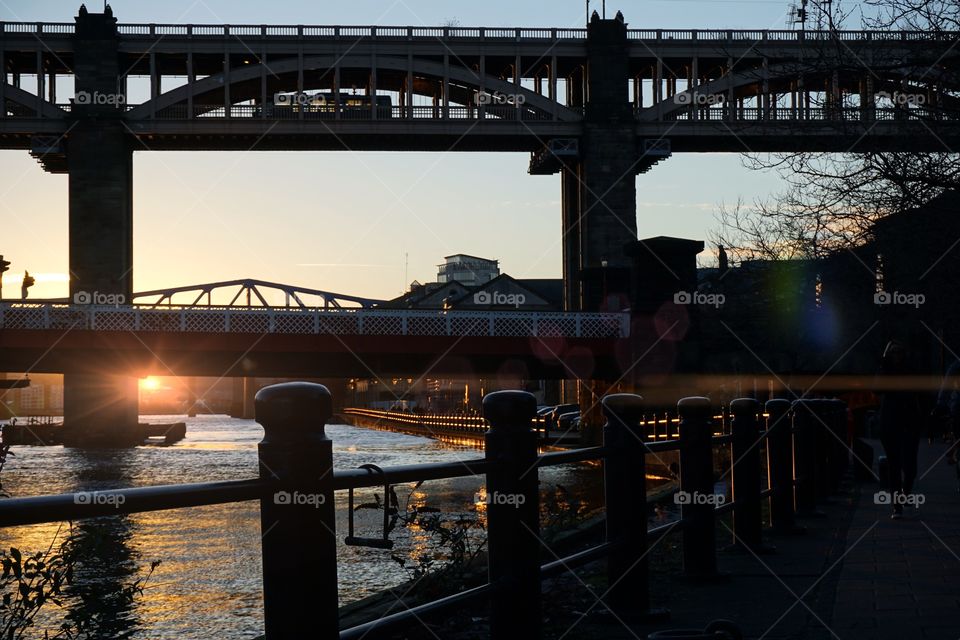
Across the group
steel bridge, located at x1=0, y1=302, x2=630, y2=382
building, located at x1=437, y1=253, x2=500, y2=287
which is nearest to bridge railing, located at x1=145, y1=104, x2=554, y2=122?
steel bridge, located at x1=0, y1=302, x2=630, y2=382

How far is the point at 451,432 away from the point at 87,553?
52511mm

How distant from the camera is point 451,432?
58344mm

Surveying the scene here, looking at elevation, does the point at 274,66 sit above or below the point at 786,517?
above

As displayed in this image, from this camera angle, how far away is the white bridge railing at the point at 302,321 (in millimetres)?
37469

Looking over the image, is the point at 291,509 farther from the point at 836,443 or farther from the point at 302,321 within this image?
the point at 302,321

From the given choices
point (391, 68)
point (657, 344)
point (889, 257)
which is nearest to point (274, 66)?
point (391, 68)

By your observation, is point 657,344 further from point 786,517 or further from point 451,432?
point 451,432

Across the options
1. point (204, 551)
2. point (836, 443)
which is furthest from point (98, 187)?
point (836, 443)

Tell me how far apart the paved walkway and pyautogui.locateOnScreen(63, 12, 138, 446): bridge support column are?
46901 mm

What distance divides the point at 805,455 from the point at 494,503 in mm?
7613

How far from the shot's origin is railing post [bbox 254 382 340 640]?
129 inches

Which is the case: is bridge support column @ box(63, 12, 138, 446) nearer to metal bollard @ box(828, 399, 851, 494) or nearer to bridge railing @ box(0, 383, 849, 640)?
metal bollard @ box(828, 399, 851, 494)

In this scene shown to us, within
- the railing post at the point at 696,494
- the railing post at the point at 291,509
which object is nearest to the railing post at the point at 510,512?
the railing post at the point at 291,509

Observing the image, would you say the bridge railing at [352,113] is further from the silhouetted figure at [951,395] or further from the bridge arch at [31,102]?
the silhouetted figure at [951,395]
